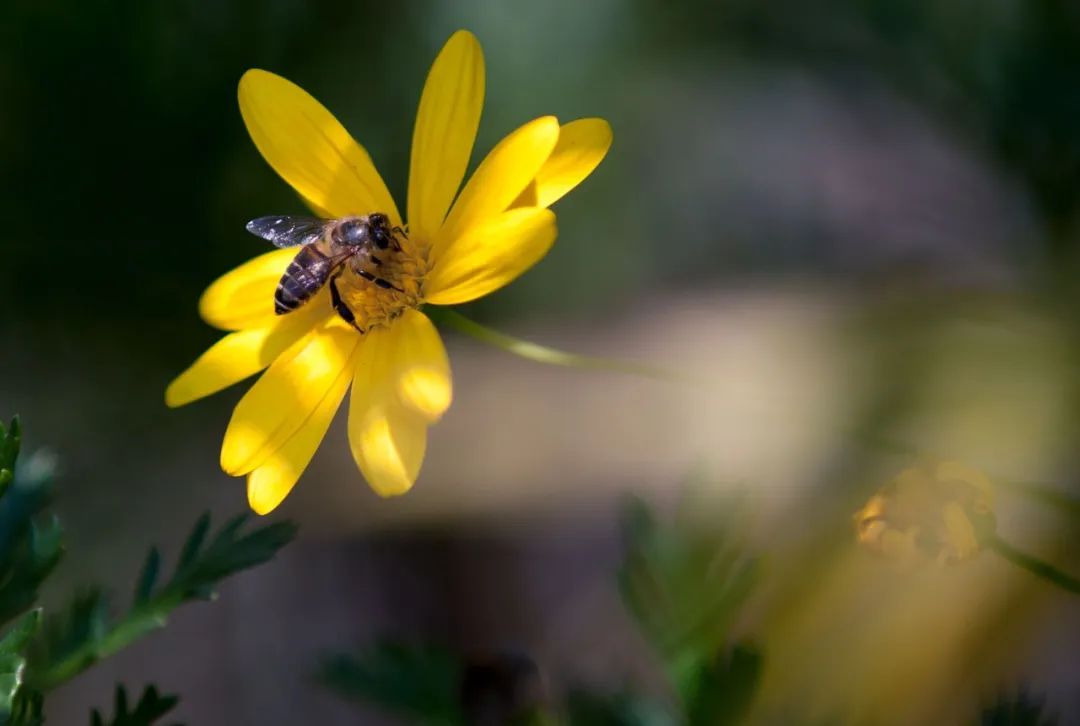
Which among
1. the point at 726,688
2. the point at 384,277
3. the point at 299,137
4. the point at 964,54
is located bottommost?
the point at 726,688

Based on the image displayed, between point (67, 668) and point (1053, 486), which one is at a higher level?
point (1053, 486)

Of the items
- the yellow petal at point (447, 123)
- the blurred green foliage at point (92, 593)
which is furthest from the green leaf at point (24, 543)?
the yellow petal at point (447, 123)

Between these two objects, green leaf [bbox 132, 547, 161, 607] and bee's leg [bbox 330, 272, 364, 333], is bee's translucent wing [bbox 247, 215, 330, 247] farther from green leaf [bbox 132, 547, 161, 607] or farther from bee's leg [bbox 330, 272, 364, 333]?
green leaf [bbox 132, 547, 161, 607]

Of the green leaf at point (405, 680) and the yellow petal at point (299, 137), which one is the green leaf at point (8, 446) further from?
the green leaf at point (405, 680)

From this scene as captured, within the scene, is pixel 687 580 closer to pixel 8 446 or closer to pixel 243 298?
pixel 243 298

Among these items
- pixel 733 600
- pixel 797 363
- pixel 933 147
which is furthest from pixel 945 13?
pixel 733 600

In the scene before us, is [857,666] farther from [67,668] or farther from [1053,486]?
[67,668]

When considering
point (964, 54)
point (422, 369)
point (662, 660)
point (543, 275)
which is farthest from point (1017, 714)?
point (543, 275)
